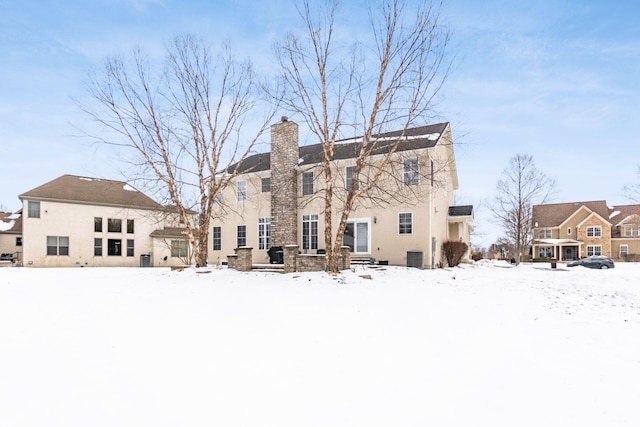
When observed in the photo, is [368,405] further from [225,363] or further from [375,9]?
[375,9]

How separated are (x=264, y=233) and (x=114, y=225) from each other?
1889 cm

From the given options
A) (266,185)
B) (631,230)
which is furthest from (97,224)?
Result: (631,230)

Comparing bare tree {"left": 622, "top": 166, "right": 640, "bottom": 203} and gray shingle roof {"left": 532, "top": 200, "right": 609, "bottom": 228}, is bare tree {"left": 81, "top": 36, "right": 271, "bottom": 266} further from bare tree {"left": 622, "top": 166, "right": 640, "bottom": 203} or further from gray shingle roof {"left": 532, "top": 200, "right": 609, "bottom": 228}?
gray shingle roof {"left": 532, "top": 200, "right": 609, "bottom": 228}

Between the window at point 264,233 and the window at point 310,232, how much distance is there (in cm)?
238

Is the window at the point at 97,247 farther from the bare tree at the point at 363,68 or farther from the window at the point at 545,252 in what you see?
the window at the point at 545,252

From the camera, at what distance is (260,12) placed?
13969 millimetres

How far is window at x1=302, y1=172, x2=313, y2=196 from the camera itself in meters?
19.3

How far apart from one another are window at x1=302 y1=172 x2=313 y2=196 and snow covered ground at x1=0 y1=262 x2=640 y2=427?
10362 millimetres

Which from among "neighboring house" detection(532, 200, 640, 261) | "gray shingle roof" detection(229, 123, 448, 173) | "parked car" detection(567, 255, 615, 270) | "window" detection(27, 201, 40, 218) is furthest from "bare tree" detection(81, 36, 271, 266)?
"neighboring house" detection(532, 200, 640, 261)

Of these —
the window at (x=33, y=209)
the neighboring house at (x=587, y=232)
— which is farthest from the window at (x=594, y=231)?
the window at (x=33, y=209)

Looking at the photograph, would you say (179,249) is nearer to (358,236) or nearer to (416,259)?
(358,236)

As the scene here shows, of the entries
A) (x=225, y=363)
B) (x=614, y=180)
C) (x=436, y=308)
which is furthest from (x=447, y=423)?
(x=614, y=180)

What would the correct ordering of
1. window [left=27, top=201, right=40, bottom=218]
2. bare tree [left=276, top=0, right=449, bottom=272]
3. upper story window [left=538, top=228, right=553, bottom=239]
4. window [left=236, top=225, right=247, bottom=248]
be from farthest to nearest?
upper story window [left=538, top=228, right=553, bottom=239], window [left=27, top=201, right=40, bottom=218], window [left=236, top=225, right=247, bottom=248], bare tree [left=276, top=0, right=449, bottom=272]

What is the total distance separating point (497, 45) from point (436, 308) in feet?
40.3
